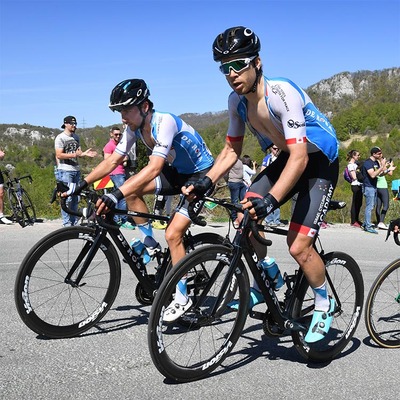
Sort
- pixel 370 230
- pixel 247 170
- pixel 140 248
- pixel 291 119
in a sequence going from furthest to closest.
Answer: pixel 247 170, pixel 370 230, pixel 140 248, pixel 291 119

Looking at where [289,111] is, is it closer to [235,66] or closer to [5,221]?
[235,66]

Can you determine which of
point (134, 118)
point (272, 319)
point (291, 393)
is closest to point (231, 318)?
point (272, 319)

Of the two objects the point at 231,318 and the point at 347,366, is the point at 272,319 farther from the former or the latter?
the point at 347,366

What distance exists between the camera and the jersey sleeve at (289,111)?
388 centimetres

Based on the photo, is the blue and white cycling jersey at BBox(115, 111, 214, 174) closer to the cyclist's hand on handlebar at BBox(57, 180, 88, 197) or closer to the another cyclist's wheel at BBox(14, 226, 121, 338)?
the cyclist's hand on handlebar at BBox(57, 180, 88, 197)

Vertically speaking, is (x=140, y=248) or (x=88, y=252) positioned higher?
(x=88, y=252)

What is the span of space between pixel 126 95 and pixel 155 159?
0.58 m

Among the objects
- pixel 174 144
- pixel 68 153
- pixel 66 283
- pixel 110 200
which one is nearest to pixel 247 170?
pixel 68 153

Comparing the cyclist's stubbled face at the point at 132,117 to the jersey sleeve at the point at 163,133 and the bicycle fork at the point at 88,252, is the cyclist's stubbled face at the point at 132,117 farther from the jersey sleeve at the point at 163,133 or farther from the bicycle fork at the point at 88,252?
the bicycle fork at the point at 88,252

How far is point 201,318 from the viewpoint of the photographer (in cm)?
431

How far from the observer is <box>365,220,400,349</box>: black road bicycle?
15.3 ft

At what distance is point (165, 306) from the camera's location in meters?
3.65

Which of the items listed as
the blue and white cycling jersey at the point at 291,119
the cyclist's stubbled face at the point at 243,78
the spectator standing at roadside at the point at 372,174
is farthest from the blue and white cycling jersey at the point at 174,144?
the spectator standing at roadside at the point at 372,174

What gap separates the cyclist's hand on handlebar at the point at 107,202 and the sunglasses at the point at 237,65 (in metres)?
1.33
